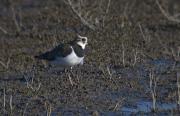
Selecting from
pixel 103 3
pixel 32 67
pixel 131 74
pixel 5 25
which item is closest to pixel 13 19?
pixel 5 25

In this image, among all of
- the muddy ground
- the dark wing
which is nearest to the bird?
the dark wing

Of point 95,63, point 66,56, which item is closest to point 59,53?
point 66,56

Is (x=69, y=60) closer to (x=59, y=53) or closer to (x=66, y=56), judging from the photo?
(x=66, y=56)

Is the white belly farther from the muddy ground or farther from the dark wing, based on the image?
the muddy ground

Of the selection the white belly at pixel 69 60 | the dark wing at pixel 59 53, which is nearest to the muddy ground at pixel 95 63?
the white belly at pixel 69 60

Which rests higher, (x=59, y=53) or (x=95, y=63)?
(x=59, y=53)

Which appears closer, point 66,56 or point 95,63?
point 66,56

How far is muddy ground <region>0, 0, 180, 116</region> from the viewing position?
37.4 feet

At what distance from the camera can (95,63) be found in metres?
13.9

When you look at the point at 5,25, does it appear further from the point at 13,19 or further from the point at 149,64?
the point at 149,64

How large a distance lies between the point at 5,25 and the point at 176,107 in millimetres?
8081

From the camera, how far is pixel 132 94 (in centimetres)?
1194

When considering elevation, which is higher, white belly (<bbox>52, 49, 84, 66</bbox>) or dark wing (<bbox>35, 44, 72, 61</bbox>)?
dark wing (<bbox>35, 44, 72, 61</bbox>)

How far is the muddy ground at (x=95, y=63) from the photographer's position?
37.4ft
